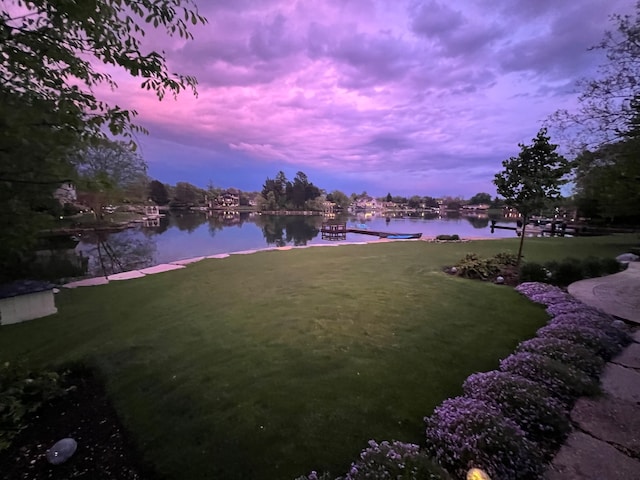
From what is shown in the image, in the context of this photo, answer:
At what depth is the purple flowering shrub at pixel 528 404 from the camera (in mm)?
2557

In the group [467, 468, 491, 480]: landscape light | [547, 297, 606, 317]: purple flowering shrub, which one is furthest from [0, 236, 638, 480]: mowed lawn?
[467, 468, 491, 480]: landscape light

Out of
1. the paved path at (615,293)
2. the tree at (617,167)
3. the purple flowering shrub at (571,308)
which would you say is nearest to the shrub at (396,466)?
the purple flowering shrub at (571,308)

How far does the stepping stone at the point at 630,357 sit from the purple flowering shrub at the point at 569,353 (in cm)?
43

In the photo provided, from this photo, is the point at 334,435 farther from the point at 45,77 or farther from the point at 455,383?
the point at 45,77

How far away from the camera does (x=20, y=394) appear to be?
10.2 ft

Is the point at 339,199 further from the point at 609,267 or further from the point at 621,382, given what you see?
the point at 621,382

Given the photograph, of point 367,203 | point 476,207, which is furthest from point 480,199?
point 367,203

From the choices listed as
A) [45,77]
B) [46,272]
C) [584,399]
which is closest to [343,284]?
[584,399]

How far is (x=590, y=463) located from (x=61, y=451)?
14.0ft

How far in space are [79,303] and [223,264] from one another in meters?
5.38

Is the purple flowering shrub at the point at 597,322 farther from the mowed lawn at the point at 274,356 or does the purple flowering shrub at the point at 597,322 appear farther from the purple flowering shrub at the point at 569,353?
the purple flowering shrub at the point at 569,353

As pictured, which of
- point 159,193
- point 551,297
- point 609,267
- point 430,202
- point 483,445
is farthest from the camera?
point 430,202

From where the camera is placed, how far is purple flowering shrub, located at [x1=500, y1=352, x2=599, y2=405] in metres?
3.09

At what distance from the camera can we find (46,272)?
13.6 meters
